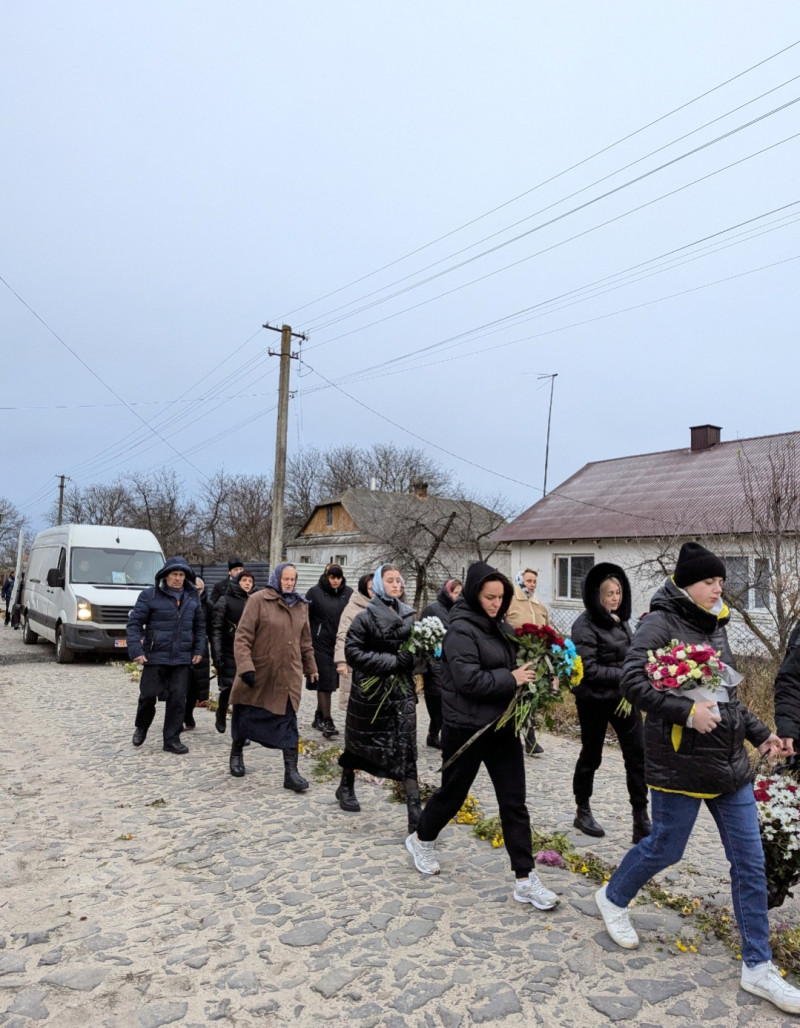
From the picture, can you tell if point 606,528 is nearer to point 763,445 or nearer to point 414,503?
point 763,445

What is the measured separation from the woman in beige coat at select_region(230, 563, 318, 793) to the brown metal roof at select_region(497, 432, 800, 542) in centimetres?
1344

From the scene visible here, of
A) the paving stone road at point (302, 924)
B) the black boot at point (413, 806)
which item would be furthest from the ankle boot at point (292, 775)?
the black boot at point (413, 806)

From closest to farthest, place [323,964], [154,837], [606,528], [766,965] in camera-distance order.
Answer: [766,965] < [323,964] < [154,837] < [606,528]

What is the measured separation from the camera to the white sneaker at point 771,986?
126 inches

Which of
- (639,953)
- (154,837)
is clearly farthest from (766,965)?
(154,837)

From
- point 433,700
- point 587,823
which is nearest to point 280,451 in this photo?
point 433,700

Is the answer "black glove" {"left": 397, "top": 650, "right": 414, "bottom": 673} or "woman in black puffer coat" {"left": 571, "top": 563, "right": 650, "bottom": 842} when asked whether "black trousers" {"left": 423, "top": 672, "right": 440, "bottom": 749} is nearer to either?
"black glove" {"left": 397, "top": 650, "right": 414, "bottom": 673}

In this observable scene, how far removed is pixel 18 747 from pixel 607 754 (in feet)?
20.9

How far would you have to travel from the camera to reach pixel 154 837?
209 inches

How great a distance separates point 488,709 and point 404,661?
56.9 inches

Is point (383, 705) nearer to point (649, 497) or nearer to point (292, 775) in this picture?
point (292, 775)

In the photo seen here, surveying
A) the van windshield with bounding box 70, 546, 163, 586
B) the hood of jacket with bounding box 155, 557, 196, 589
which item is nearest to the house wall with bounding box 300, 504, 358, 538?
the van windshield with bounding box 70, 546, 163, 586

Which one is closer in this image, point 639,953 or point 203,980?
point 203,980

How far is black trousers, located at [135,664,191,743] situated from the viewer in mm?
7812
